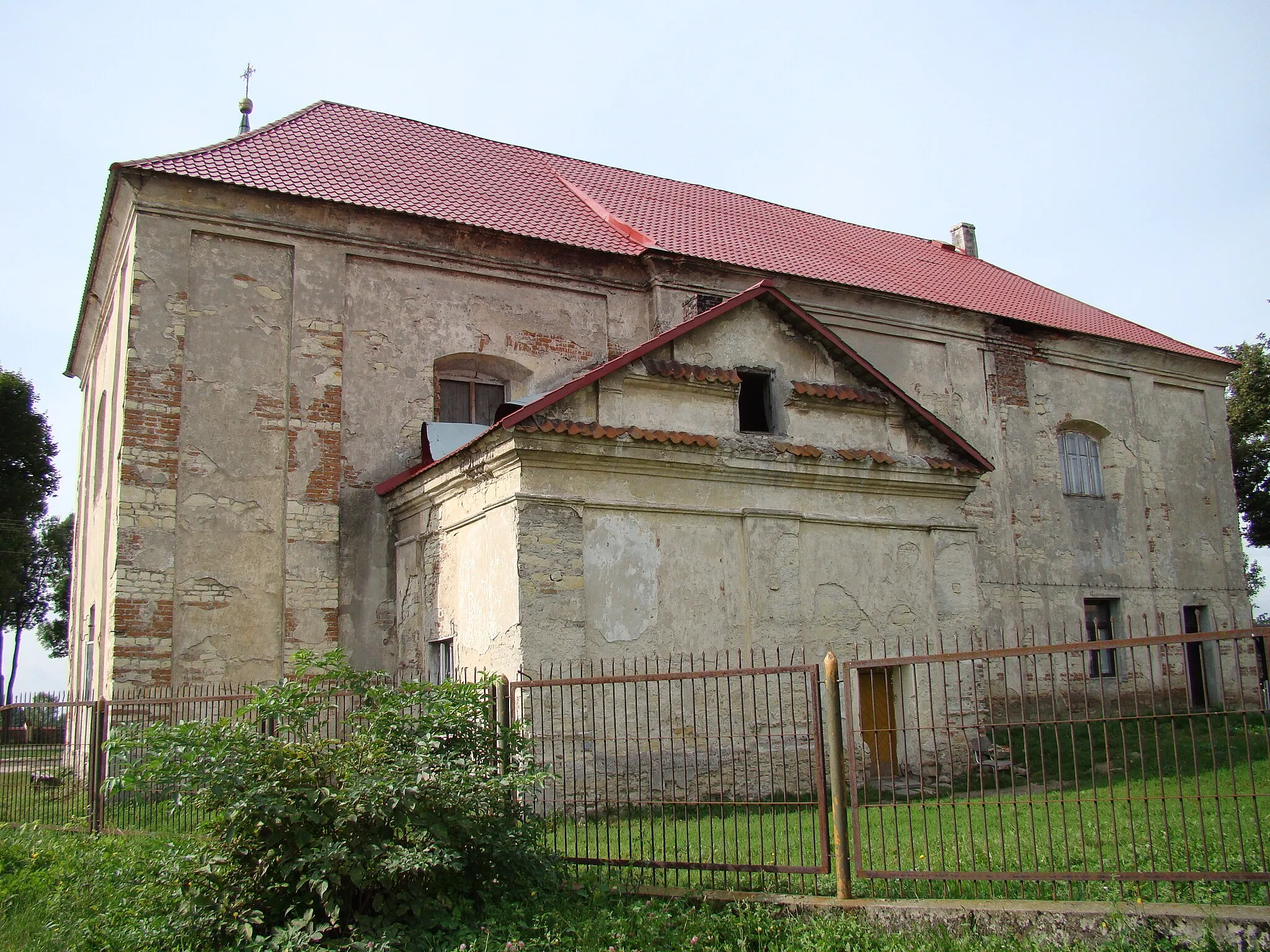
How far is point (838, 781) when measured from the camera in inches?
260

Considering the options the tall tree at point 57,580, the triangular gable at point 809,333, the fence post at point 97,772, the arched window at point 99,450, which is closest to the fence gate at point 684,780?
the triangular gable at point 809,333

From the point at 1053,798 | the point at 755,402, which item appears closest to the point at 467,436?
the point at 755,402

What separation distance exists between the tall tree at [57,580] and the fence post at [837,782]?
3674 cm

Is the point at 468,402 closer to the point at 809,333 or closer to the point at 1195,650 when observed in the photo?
the point at 809,333

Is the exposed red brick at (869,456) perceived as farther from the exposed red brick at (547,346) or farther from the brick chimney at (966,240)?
the brick chimney at (966,240)

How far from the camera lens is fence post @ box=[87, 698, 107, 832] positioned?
30.4 ft

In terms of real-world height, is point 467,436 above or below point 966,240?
below

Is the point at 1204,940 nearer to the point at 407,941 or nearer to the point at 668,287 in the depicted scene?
the point at 407,941

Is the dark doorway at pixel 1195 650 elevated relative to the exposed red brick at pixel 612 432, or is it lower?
lower

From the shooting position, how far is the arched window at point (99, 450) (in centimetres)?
1530

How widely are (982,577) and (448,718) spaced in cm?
1377

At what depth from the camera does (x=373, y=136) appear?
16.8m

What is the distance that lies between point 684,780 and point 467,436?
657 centimetres

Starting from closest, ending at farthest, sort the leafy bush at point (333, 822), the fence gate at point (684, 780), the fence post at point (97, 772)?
the leafy bush at point (333, 822) < the fence gate at point (684, 780) < the fence post at point (97, 772)
